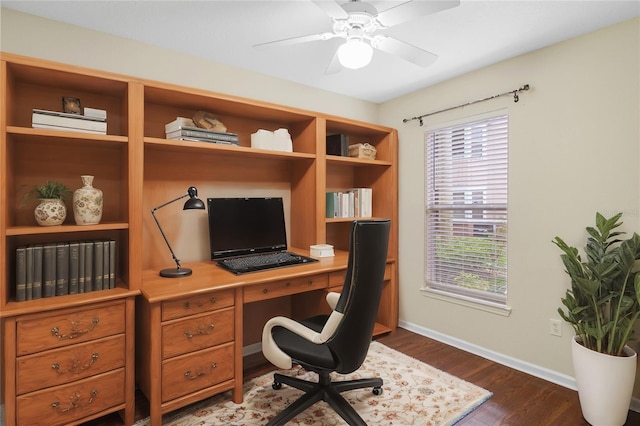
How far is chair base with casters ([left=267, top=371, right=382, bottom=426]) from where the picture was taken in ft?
5.66

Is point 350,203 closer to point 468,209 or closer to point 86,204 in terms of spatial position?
point 468,209

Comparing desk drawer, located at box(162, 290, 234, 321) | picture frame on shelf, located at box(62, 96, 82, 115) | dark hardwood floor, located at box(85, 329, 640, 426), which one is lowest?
dark hardwood floor, located at box(85, 329, 640, 426)

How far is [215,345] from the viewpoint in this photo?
1968 millimetres

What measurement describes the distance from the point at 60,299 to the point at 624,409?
306 centimetres

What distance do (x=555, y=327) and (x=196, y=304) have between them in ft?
7.99

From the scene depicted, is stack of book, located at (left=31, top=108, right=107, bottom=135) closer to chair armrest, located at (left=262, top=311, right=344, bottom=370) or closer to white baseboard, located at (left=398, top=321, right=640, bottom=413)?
chair armrest, located at (left=262, top=311, right=344, bottom=370)

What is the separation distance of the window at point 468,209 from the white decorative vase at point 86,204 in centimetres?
263

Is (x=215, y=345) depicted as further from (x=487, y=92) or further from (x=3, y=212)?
(x=487, y=92)

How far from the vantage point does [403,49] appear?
183cm

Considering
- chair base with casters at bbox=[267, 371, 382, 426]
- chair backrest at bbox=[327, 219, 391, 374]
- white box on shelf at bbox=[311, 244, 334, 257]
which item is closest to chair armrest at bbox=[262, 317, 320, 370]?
chair backrest at bbox=[327, 219, 391, 374]

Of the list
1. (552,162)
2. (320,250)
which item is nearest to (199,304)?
(320,250)

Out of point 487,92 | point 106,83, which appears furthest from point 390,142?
point 106,83

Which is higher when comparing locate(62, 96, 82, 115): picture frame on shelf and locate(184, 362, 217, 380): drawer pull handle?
locate(62, 96, 82, 115): picture frame on shelf

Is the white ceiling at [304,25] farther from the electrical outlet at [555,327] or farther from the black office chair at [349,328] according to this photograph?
the electrical outlet at [555,327]
